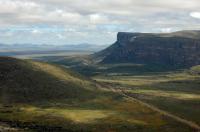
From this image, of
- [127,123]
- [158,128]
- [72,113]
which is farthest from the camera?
[72,113]

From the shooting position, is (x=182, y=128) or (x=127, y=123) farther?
(x=127, y=123)

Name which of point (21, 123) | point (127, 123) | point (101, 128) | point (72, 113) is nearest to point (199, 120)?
point (127, 123)

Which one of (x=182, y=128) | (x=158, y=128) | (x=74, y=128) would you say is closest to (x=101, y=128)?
(x=74, y=128)

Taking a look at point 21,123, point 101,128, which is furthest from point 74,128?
point 21,123

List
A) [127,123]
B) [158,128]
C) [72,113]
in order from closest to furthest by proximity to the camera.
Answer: [158,128], [127,123], [72,113]

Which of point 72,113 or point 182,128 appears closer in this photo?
point 182,128

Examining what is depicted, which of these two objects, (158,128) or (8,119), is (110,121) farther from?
(8,119)

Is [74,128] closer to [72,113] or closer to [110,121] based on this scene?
[110,121]
